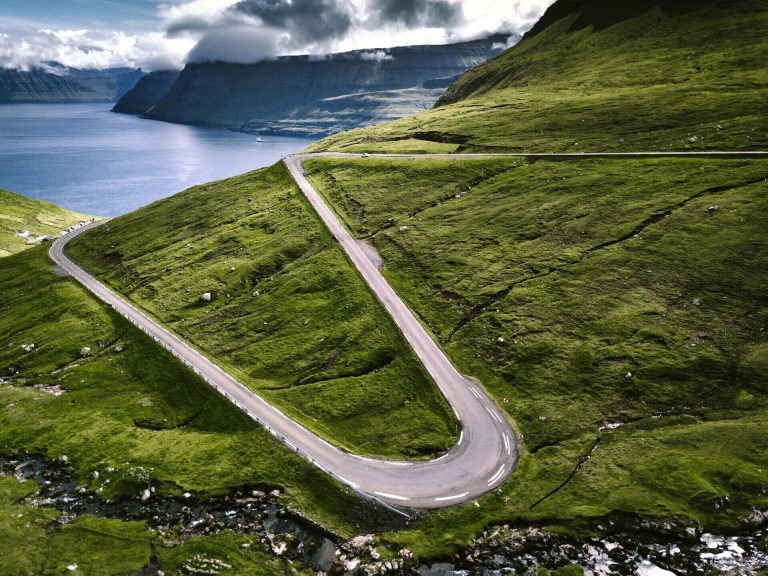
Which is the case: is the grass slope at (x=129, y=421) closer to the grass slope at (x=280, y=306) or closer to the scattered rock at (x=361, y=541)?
the scattered rock at (x=361, y=541)

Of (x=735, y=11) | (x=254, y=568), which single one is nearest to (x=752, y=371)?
(x=254, y=568)

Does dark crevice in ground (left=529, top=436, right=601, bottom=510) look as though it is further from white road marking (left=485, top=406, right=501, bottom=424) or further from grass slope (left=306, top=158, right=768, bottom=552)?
white road marking (left=485, top=406, right=501, bottom=424)

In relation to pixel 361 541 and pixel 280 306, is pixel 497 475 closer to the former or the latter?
pixel 361 541

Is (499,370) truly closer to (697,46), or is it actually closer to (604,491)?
(604,491)

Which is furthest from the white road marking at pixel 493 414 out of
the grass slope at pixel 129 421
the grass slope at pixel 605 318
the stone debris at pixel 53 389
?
the stone debris at pixel 53 389

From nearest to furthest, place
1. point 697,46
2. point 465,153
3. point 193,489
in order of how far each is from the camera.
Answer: point 193,489 < point 465,153 < point 697,46

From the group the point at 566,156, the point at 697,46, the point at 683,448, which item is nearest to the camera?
the point at 683,448
